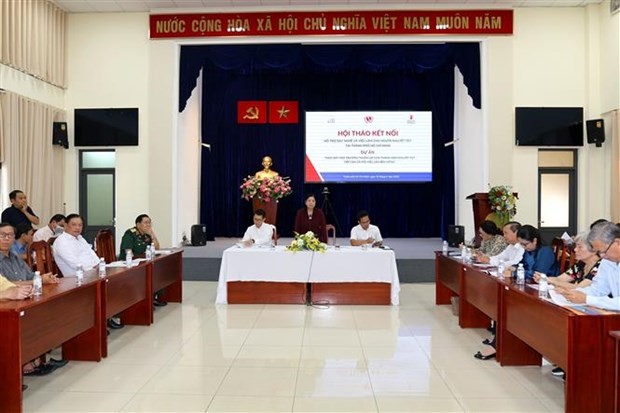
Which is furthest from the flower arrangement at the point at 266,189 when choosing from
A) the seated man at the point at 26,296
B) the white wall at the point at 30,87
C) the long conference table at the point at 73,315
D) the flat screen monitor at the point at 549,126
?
the seated man at the point at 26,296

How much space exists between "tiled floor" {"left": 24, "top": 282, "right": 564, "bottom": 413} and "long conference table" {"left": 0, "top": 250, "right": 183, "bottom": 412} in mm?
174

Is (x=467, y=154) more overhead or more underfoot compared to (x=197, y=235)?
more overhead

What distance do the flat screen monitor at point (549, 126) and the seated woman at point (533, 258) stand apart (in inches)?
196

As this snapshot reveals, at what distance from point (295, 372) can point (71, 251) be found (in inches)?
96.7

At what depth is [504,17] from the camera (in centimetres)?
869

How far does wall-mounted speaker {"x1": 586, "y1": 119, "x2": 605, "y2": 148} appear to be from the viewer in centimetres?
831

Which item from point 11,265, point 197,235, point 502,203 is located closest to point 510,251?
point 502,203

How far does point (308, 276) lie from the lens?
595 cm

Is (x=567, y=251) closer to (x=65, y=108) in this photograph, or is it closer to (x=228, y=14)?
(x=228, y=14)

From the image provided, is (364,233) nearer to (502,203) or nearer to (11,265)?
(502,203)

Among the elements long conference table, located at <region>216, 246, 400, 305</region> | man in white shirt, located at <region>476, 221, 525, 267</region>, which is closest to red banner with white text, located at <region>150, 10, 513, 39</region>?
long conference table, located at <region>216, 246, 400, 305</region>

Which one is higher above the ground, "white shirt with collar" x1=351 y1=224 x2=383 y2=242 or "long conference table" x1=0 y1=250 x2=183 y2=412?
"white shirt with collar" x1=351 y1=224 x2=383 y2=242

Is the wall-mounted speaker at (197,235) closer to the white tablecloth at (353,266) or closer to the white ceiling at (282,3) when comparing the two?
the white ceiling at (282,3)

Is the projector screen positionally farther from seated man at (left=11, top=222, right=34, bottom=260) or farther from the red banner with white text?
seated man at (left=11, top=222, right=34, bottom=260)
